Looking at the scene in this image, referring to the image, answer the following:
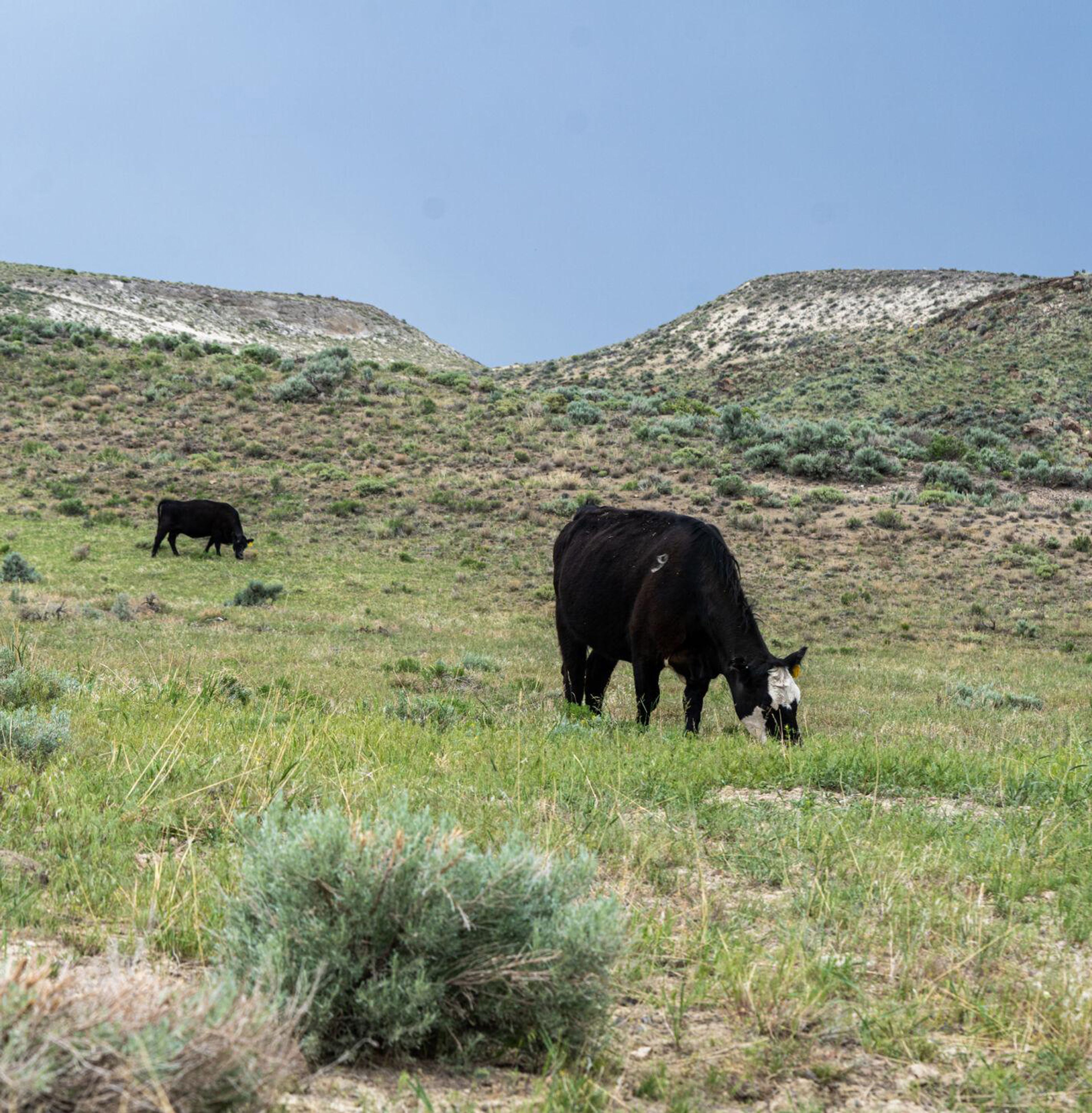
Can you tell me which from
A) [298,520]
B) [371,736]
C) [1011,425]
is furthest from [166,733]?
[1011,425]

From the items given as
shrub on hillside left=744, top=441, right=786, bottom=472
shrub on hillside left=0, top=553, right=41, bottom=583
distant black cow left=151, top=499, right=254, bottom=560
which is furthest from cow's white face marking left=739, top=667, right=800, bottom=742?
shrub on hillside left=744, top=441, right=786, bottom=472

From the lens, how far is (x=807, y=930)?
3602 mm

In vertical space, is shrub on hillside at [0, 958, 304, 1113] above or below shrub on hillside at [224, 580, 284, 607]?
above

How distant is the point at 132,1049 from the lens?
1.98 m

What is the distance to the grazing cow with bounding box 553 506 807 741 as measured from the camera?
891 centimetres

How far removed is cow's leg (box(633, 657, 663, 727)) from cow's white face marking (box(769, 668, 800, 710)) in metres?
1.82

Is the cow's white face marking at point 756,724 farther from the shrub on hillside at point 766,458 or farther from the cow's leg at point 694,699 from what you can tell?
the shrub on hillside at point 766,458

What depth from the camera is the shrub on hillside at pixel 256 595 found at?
2064cm

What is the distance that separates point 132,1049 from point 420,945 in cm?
100

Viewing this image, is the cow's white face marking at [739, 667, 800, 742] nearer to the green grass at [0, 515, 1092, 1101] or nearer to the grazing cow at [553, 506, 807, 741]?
the grazing cow at [553, 506, 807, 741]

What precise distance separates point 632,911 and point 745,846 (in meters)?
1.29

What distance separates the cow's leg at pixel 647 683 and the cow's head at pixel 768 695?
4.34ft

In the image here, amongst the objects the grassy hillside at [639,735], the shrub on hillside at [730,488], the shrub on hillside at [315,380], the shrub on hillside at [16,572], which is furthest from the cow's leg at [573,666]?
the shrub on hillside at [315,380]

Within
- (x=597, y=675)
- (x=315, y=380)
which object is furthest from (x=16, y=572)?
(x=315, y=380)
